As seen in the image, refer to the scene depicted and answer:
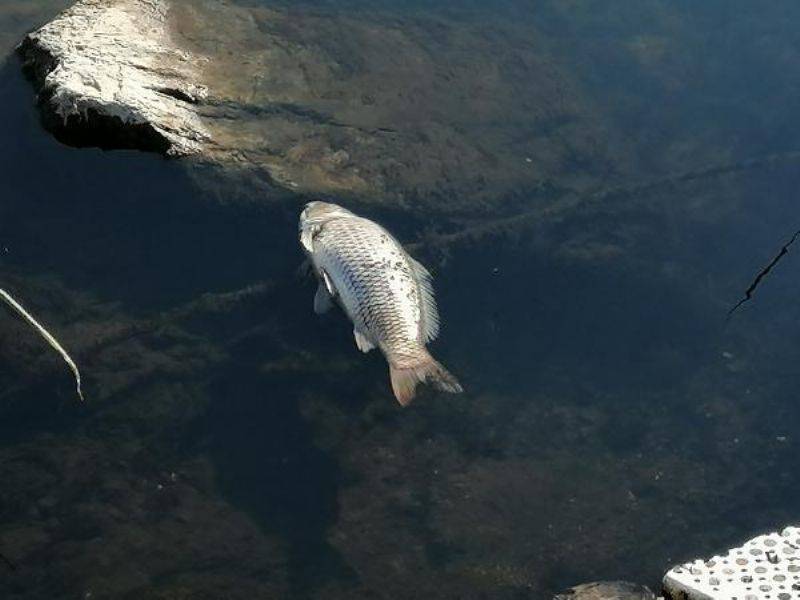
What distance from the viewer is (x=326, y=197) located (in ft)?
19.9

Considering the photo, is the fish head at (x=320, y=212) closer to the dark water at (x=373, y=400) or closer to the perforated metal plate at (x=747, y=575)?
the dark water at (x=373, y=400)

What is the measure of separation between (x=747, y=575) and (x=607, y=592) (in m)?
1.23

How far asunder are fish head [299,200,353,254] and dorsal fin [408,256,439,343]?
45 cm

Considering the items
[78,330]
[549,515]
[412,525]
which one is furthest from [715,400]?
[78,330]

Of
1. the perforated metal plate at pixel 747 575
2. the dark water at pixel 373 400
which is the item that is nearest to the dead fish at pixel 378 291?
the dark water at pixel 373 400

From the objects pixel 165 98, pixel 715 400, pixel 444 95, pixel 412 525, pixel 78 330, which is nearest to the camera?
pixel 412 525

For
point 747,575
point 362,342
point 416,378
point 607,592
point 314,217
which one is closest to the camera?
point 747,575

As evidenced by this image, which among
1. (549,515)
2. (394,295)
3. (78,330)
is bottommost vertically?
(549,515)

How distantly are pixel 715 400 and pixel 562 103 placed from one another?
2.42 m

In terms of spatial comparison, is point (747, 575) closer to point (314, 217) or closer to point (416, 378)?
point (416, 378)

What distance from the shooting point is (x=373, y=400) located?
5.42 metres

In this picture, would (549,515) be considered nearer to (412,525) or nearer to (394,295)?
(412,525)

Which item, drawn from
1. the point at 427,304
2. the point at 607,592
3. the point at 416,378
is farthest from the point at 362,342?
the point at 607,592

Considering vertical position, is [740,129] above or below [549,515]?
above
